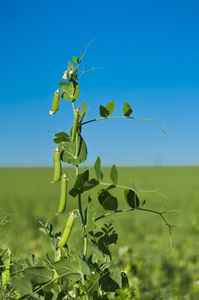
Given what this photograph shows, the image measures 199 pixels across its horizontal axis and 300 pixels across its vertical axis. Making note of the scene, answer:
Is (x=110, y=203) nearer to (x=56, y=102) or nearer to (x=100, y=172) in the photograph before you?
(x=100, y=172)

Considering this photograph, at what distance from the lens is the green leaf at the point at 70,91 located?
1.19 m

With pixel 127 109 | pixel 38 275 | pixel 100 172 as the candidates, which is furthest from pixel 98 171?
pixel 38 275

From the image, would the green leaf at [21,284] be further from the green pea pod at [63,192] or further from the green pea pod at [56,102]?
the green pea pod at [56,102]

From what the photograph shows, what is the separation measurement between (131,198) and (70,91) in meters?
0.39

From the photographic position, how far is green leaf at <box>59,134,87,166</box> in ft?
3.76

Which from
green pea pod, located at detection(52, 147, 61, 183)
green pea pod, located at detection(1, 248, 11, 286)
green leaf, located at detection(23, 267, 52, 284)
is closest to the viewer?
green leaf, located at detection(23, 267, 52, 284)

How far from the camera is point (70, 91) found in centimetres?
119

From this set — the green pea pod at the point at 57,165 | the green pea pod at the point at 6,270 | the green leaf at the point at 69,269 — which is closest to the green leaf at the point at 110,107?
the green pea pod at the point at 57,165

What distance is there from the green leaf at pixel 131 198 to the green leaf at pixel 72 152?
6.5 inches

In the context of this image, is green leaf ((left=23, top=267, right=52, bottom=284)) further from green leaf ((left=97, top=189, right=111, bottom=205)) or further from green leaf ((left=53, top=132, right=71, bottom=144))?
green leaf ((left=53, top=132, right=71, bottom=144))

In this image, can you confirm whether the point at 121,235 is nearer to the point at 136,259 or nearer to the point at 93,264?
the point at 136,259

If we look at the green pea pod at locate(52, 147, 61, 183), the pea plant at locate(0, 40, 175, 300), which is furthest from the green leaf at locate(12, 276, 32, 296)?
the green pea pod at locate(52, 147, 61, 183)

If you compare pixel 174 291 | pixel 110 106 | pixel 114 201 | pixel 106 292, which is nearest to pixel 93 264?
pixel 106 292

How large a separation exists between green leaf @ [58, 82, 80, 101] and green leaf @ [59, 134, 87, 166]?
0.13 m
